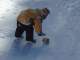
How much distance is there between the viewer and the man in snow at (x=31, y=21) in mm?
7020

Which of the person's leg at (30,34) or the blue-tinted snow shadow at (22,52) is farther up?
the person's leg at (30,34)

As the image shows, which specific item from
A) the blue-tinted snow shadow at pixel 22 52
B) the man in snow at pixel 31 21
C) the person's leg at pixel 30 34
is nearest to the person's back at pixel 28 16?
the man in snow at pixel 31 21

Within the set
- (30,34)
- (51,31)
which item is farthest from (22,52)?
(51,31)

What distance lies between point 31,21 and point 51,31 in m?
0.87

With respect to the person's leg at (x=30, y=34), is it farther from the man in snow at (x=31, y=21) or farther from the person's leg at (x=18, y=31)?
the person's leg at (x=18, y=31)

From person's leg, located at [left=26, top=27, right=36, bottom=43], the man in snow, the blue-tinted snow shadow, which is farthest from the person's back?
the blue-tinted snow shadow

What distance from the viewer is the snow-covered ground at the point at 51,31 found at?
22.3 ft

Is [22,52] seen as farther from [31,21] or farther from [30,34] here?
[31,21]

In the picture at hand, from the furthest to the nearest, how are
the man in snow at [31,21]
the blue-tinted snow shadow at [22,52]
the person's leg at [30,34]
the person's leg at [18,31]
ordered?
the person's leg at [18,31]
the person's leg at [30,34]
the man in snow at [31,21]
the blue-tinted snow shadow at [22,52]

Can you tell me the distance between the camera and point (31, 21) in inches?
283

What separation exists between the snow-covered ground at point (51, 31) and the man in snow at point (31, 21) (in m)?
0.32

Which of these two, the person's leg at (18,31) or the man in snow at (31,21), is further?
the person's leg at (18,31)

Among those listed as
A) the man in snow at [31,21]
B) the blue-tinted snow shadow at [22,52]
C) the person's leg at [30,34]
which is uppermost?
the man in snow at [31,21]

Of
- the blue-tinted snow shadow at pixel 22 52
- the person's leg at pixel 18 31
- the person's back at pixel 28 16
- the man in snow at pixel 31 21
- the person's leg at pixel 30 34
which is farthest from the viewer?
the person's leg at pixel 18 31
